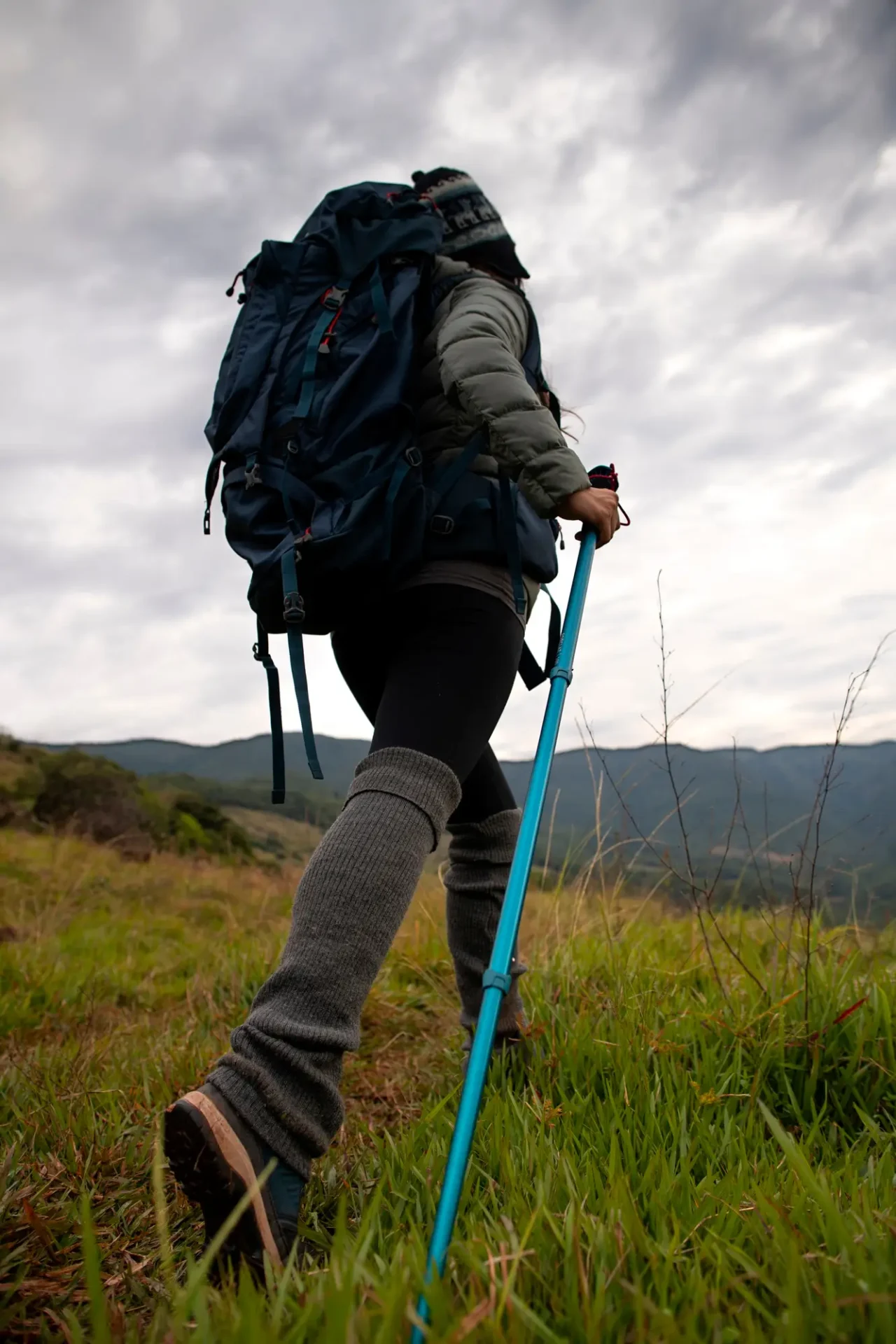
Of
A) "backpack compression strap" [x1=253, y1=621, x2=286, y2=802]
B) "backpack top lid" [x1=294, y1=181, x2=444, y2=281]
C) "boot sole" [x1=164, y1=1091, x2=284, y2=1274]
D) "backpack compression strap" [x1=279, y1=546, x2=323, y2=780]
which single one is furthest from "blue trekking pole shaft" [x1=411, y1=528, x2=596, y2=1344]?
"backpack top lid" [x1=294, y1=181, x2=444, y2=281]

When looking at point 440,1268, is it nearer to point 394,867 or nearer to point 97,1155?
point 394,867

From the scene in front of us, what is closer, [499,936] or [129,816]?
[499,936]

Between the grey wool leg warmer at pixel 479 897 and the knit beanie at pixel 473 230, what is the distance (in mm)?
1404

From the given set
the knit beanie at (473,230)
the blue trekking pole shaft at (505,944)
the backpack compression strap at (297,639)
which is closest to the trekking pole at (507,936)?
the blue trekking pole shaft at (505,944)

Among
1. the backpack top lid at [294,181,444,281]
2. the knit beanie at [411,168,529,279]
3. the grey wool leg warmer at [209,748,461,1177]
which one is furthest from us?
the knit beanie at [411,168,529,279]

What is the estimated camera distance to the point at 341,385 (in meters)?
1.78

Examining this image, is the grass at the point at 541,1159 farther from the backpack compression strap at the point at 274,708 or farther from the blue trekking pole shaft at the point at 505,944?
the backpack compression strap at the point at 274,708

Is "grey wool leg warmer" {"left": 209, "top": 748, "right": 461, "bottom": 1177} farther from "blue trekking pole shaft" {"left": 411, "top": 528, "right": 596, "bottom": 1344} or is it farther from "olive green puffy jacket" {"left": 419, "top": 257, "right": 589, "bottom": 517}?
"olive green puffy jacket" {"left": 419, "top": 257, "right": 589, "bottom": 517}

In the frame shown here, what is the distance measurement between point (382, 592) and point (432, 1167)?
1.09 meters

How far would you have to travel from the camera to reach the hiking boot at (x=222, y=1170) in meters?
1.30

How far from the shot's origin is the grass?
99cm

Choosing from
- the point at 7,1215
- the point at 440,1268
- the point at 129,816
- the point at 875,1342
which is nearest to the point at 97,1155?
the point at 7,1215

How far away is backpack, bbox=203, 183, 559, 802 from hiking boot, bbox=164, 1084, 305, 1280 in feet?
2.23

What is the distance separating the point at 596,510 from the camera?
1842 millimetres
